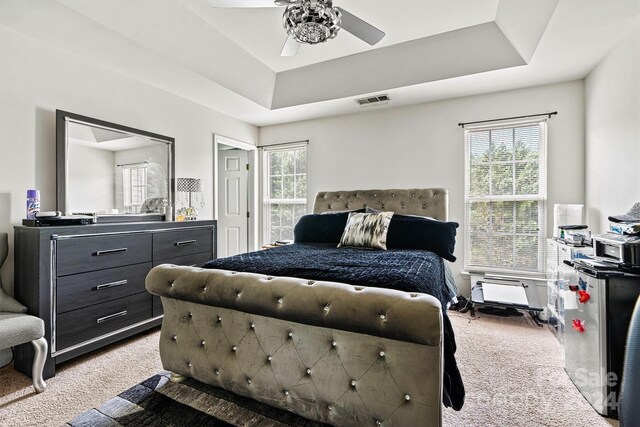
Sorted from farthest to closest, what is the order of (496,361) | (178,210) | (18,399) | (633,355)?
(178,210), (496,361), (18,399), (633,355)

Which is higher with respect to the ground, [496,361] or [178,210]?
[178,210]

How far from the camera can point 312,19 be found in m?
1.77

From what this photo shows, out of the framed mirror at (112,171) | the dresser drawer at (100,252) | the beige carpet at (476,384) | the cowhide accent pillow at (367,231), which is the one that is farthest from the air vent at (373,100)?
the dresser drawer at (100,252)

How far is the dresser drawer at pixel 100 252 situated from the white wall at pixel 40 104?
0.52 m

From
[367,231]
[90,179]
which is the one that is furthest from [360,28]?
[90,179]

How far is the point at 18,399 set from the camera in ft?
6.14

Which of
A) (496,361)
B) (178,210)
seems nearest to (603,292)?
(496,361)

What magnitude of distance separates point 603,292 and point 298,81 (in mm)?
3562

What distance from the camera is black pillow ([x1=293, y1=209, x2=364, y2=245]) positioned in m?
3.23

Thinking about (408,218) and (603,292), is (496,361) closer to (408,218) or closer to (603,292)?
(603,292)

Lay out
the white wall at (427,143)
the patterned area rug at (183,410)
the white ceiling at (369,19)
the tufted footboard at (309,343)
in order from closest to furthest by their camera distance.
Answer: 1. the tufted footboard at (309,343)
2. the patterned area rug at (183,410)
3. the white ceiling at (369,19)
4. the white wall at (427,143)

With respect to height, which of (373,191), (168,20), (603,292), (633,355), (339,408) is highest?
(168,20)

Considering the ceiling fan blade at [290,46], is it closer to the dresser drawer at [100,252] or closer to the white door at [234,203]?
the dresser drawer at [100,252]

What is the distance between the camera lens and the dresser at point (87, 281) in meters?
2.10
